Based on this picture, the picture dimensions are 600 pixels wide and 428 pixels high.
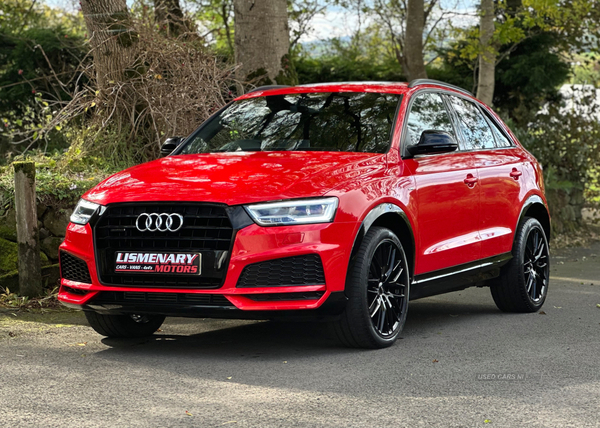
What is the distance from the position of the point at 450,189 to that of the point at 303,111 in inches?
49.4

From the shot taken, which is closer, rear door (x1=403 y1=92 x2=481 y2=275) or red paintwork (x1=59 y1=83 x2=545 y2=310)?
red paintwork (x1=59 y1=83 x2=545 y2=310)

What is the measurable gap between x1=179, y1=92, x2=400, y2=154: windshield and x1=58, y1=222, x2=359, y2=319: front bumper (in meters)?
1.10

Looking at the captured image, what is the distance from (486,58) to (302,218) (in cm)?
1100

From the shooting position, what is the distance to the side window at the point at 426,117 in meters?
7.00

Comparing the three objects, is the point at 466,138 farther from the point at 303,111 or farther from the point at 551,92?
the point at 551,92

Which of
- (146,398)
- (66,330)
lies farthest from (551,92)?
(146,398)

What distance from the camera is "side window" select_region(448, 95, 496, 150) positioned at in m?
7.82

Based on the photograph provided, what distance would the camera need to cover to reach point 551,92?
61.1 ft

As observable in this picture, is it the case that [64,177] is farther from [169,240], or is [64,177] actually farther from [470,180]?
[470,180]

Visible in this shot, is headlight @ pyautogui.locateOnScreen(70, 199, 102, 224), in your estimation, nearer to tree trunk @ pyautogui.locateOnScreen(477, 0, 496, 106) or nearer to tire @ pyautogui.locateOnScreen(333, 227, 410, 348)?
tire @ pyautogui.locateOnScreen(333, 227, 410, 348)

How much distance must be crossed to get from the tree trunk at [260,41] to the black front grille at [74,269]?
18.9ft

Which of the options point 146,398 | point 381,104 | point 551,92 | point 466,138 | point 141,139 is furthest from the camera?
point 551,92

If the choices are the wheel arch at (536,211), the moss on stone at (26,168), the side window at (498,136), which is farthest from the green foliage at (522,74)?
the moss on stone at (26,168)

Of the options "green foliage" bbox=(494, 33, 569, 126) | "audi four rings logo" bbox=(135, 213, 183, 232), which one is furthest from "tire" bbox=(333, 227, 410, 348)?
"green foliage" bbox=(494, 33, 569, 126)
